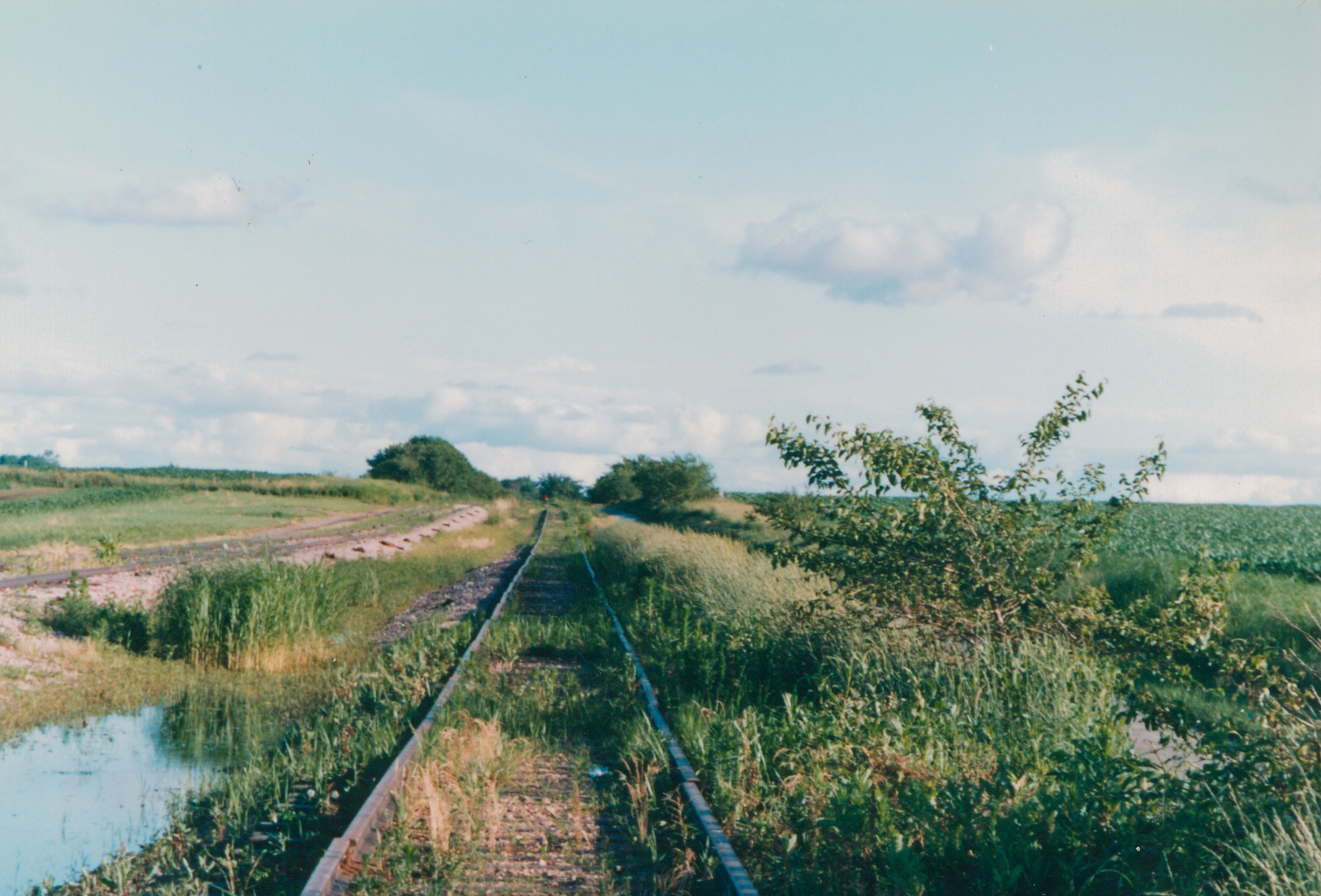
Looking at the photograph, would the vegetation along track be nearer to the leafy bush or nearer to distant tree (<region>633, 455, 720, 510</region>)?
the leafy bush

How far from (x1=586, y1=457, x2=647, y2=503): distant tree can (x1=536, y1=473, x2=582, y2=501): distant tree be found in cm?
1736

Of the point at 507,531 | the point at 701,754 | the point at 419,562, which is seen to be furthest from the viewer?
the point at 507,531

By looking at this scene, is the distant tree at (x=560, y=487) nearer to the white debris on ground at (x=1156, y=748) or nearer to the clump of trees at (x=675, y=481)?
the clump of trees at (x=675, y=481)

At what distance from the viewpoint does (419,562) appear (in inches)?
901

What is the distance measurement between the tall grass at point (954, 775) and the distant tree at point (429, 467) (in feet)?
298

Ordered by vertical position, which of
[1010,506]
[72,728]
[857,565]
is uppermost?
[1010,506]

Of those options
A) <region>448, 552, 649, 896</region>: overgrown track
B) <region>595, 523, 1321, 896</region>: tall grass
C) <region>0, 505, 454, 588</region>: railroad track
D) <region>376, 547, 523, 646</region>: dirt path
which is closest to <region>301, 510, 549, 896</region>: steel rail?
<region>448, 552, 649, 896</region>: overgrown track

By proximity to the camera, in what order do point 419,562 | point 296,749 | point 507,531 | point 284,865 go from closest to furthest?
point 284,865, point 296,749, point 419,562, point 507,531

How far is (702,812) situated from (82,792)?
4238 millimetres

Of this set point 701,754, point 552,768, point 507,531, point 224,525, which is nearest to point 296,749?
point 552,768

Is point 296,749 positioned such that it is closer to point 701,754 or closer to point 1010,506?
point 701,754

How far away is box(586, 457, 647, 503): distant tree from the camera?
9211 cm

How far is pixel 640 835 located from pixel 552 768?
1497mm

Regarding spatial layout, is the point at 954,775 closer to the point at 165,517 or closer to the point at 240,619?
the point at 240,619
